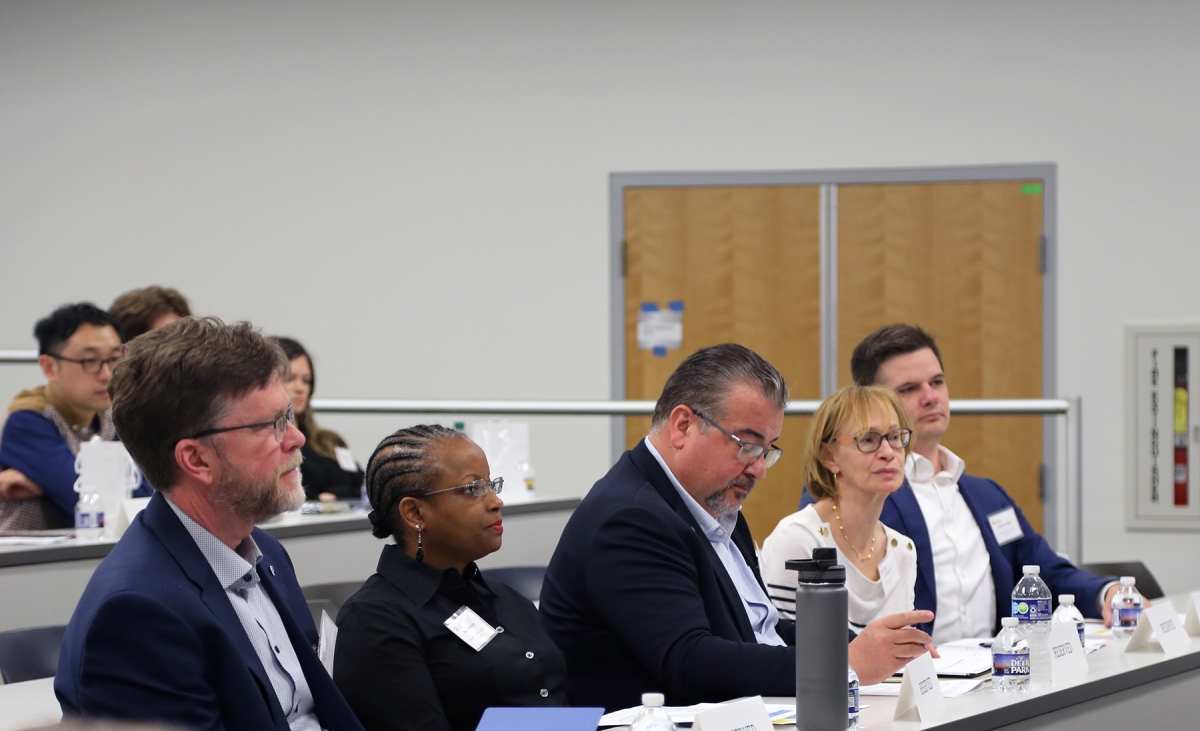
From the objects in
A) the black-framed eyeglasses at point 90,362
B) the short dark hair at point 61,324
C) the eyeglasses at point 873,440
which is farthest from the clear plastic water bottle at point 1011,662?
the short dark hair at point 61,324

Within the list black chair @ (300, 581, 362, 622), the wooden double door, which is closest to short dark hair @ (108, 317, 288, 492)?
black chair @ (300, 581, 362, 622)

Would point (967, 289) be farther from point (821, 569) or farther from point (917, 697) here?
point (821, 569)

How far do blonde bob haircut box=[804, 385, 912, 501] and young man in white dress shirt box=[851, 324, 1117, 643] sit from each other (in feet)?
0.66

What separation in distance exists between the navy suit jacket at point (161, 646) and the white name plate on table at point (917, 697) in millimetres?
877

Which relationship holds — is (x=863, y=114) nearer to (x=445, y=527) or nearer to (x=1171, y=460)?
(x=1171, y=460)

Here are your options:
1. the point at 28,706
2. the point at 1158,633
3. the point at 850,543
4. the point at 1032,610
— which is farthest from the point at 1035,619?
the point at 28,706

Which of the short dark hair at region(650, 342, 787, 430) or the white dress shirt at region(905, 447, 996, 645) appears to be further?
the white dress shirt at region(905, 447, 996, 645)

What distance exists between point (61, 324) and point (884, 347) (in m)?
2.40

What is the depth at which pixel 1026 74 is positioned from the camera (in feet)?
18.3

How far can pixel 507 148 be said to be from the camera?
233 inches

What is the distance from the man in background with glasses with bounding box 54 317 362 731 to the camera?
1.46m

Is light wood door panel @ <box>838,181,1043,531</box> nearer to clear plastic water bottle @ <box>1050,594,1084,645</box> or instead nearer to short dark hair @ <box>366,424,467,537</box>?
clear plastic water bottle @ <box>1050,594,1084,645</box>

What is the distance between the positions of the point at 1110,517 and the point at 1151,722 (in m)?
3.62

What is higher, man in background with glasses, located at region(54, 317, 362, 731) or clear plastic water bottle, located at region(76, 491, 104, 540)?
man in background with glasses, located at region(54, 317, 362, 731)
